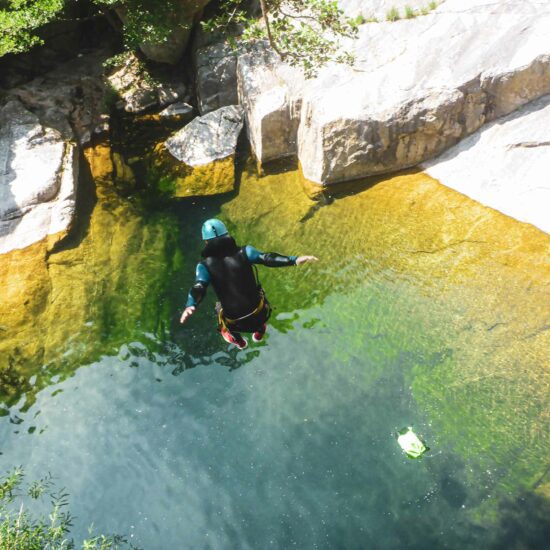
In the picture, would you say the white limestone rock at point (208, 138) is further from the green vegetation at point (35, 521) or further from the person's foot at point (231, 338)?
the green vegetation at point (35, 521)

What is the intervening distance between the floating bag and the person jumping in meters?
2.65

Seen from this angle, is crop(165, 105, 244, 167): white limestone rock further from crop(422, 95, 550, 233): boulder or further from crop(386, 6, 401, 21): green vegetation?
crop(422, 95, 550, 233): boulder

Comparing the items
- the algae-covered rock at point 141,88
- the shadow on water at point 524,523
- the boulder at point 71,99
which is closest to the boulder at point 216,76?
the algae-covered rock at point 141,88

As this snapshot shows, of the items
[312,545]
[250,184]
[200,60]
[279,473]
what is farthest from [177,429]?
[200,60]

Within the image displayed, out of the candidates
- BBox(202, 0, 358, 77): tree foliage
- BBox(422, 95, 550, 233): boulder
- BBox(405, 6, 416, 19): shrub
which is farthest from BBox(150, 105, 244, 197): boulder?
BBox(422, 95, 550, 233): boulder

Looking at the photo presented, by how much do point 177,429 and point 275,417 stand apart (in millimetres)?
1511

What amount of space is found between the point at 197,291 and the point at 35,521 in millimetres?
3836

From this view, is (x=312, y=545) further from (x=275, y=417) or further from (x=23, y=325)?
(x=23, y=325)

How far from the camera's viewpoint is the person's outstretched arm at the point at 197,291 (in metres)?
6.19

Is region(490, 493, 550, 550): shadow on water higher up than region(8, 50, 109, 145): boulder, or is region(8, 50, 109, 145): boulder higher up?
region(8, 50, 109, 145): boulder

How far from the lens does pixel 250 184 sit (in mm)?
11438

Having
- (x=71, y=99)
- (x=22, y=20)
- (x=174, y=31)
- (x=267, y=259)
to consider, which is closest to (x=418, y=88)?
(x=267, y=259)

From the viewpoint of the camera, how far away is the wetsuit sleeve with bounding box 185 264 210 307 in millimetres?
6195

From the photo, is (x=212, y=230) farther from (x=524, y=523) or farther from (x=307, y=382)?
(x=524, y=523)
